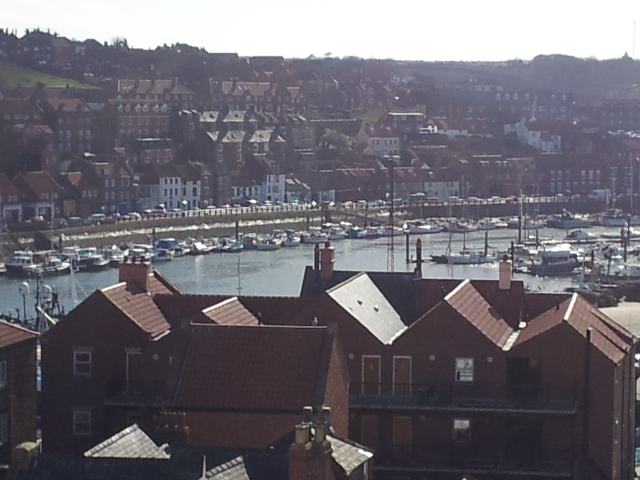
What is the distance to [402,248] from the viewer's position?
38594 millimetres

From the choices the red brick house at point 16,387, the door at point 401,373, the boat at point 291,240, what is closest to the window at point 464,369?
the door at point 401,373

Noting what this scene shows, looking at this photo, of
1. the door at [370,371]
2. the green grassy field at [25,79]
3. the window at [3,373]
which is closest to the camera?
the window at [3,373]

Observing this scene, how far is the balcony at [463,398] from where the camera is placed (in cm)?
1016

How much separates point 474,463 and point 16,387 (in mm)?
3192

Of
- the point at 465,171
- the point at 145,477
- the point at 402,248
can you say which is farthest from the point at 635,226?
the point at 145,477

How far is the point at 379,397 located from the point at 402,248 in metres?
28.2

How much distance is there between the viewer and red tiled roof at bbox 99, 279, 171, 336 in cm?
1060

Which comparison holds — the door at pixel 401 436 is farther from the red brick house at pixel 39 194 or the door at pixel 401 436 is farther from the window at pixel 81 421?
the red brick house at pixel 39 194

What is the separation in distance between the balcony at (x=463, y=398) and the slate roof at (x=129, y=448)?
9.80ft

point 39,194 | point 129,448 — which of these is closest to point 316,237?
point 39,194

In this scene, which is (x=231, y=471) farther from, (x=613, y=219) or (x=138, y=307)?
(x=613, y=219)

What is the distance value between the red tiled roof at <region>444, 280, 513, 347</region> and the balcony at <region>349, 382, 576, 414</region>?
0.39 metres

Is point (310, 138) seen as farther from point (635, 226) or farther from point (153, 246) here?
point (153, 246)

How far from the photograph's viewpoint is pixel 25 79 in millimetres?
61000
